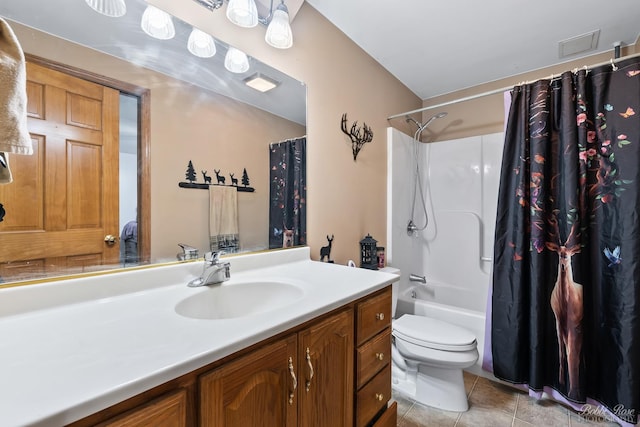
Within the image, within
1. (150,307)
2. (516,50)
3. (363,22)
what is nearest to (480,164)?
(516,50)

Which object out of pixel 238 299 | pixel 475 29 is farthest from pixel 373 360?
pixel 475 29

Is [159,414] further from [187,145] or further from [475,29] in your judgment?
[475,29]

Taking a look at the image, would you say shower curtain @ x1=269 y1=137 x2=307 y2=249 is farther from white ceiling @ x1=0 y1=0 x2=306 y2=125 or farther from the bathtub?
the bathtub

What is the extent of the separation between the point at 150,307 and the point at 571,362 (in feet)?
6.62

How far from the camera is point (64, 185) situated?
85cm

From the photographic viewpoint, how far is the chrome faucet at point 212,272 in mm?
1026

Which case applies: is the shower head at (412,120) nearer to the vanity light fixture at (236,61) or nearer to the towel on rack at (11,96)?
the vanity light fixture at (236,61)

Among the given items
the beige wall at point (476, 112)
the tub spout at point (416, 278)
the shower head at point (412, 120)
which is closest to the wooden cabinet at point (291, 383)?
the tub spout at point (416, 278)

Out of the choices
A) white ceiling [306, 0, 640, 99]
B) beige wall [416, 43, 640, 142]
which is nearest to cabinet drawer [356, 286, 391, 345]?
white ceiling [306, 0, 640, 99]

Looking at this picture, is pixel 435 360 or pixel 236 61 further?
pixel 435 360

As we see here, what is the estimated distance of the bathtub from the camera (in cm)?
192

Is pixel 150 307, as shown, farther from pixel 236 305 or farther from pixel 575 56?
pixel 575 56

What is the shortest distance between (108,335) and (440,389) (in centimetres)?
171

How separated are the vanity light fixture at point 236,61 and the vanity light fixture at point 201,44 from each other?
0.22 feet
